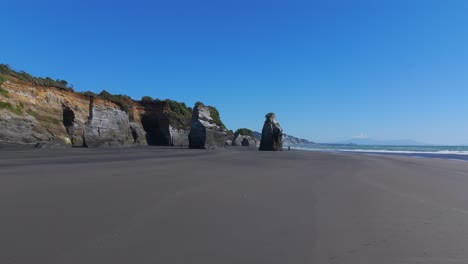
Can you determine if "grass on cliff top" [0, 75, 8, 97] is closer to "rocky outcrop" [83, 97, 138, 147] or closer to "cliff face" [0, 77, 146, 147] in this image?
"cliff face" [0, 77, 146, 147]

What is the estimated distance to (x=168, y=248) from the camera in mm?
3596

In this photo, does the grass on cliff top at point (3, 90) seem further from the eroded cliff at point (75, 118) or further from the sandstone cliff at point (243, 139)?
the sandstone cliff at point (243, 139)

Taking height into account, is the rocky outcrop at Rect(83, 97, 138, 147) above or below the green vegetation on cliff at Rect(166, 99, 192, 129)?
below

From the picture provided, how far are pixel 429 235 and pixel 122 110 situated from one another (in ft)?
147

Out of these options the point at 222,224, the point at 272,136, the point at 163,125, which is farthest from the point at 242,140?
the point at 222,224

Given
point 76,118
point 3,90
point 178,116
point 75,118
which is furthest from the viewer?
point 178,116

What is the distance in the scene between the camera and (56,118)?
114 feet

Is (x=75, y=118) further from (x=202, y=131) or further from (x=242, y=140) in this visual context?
(x=242, y=140)

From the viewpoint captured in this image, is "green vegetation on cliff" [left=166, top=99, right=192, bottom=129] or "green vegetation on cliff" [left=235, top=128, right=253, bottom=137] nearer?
"green vegetation on cliff" [left=166, top=99, right=192, bottom=129]

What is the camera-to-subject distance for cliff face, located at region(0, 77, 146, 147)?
2827 cm

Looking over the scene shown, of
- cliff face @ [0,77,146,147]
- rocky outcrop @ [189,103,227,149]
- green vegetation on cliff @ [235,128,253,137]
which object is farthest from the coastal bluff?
green vegetation on cliff @ [235,128,253,137]

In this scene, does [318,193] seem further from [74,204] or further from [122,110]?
[122,110]

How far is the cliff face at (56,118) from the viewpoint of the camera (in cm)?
2827

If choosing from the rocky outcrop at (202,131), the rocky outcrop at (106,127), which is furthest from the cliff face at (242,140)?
the rocky outcrop at (106,127)
